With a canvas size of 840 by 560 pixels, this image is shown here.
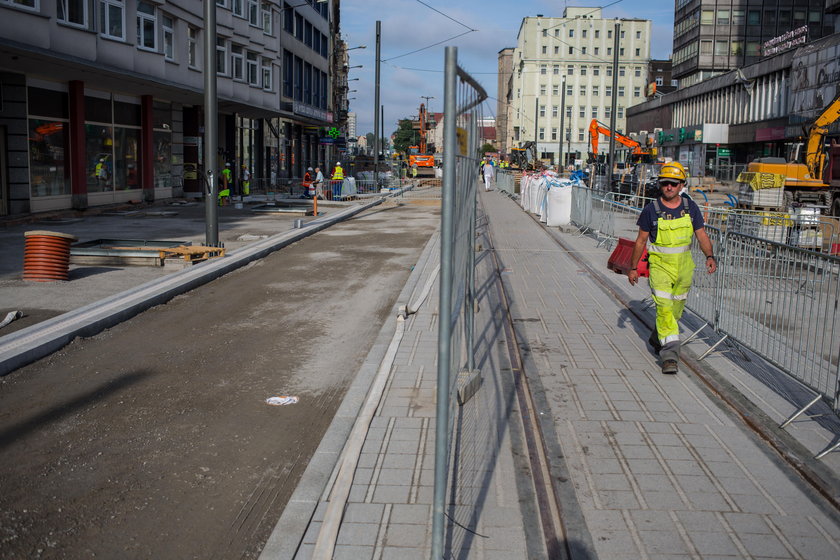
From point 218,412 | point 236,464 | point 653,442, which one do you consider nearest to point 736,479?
point 653,442

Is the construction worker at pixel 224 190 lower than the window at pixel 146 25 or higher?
lower

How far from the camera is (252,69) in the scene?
40.4 metres

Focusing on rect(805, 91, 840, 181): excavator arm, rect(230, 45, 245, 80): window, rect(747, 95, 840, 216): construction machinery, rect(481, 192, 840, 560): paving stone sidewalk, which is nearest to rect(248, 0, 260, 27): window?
rect(230, 45, 245, 80): window

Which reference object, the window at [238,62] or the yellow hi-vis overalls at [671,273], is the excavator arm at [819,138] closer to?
the window at [238,62]

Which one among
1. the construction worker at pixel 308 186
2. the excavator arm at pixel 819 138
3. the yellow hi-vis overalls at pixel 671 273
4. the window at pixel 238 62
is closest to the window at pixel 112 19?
the construction worker at pixel 308 186

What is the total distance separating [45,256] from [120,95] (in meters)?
18.1

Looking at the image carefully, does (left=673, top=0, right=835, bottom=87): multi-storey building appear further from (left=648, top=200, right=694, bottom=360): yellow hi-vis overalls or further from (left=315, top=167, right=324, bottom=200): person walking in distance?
(left=648, top=200, right=694, bottom=360): yellow hi-vis overalls

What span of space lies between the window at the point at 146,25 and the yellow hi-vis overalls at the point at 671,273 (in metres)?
23.9

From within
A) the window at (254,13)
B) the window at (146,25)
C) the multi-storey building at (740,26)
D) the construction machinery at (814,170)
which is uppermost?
the multi-storey building at (740,26)

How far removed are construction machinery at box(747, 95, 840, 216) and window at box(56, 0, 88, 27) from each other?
75.1 feet

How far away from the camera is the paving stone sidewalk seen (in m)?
4.12

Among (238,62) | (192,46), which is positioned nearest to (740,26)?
(238,62)

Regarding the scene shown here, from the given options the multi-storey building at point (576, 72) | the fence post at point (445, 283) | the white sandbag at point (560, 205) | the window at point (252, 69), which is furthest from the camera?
the multi-storey building at point (576, 72)

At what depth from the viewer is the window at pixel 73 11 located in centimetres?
2169
